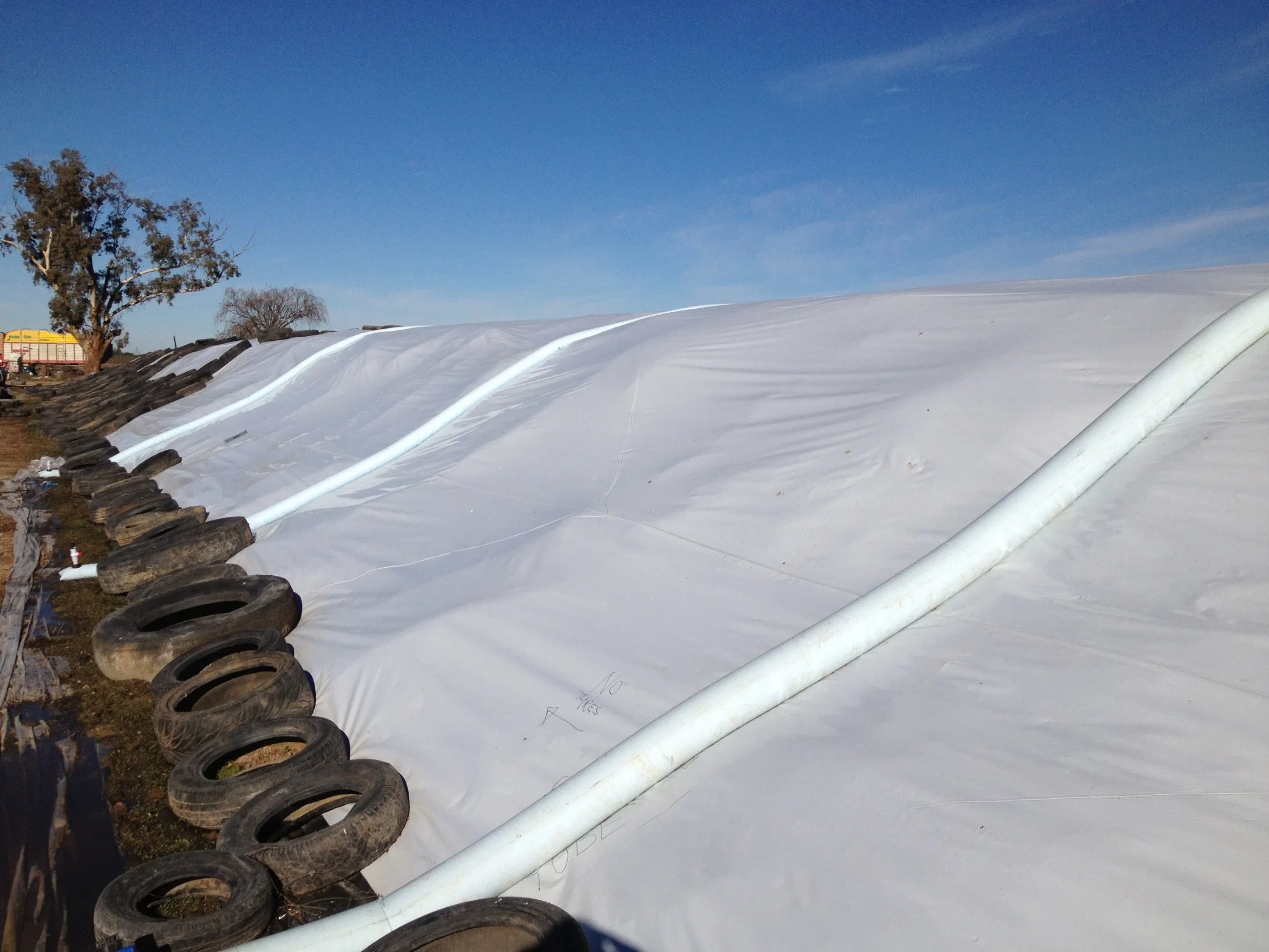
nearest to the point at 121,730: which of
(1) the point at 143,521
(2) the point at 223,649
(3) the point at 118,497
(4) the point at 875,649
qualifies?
(2) the point at 223,649

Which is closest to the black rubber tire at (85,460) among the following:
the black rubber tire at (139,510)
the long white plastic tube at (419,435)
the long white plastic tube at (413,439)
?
the black rubber tire at (139,510)

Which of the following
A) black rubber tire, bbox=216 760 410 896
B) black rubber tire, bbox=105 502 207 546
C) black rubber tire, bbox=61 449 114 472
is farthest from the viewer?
black rubber tire, bbox=61 449 114 472

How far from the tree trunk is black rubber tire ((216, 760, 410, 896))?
3826 centimetres

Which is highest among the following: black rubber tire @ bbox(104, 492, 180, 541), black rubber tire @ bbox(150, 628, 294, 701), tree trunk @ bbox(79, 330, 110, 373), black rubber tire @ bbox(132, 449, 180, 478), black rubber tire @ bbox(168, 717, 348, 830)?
tree trunk @ bbox(79, 330, 110, 373)

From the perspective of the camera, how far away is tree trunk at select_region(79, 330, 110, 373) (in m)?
33.8

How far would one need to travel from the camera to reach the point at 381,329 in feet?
48.7

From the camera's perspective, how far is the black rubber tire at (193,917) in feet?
8.00

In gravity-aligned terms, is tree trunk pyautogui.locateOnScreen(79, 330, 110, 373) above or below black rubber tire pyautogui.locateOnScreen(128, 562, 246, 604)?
above

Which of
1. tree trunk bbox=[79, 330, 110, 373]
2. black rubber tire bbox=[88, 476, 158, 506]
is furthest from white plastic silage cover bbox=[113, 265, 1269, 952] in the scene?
tree trunk bbox=[79, 330, 110, 373]

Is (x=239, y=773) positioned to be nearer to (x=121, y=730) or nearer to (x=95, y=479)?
(x=121, y=730)

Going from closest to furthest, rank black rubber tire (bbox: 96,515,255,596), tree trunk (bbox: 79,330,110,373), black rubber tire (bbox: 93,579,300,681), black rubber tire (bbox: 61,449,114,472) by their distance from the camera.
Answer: black rubber tire (bbox: 93,579,300,681) → black rubber tire (bbox: 96,515,255,596) → black rubber tire (bbox: 61,449,114,472) → tree trunk (bbox: 79,330,110,373)

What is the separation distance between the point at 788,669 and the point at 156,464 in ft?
33.2

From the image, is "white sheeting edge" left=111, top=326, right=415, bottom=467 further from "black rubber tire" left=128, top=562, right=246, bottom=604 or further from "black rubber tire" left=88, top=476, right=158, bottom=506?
"black rubber tire" left=128, top=562, right=246, bottom=604

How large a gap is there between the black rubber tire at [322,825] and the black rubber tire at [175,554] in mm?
3355
